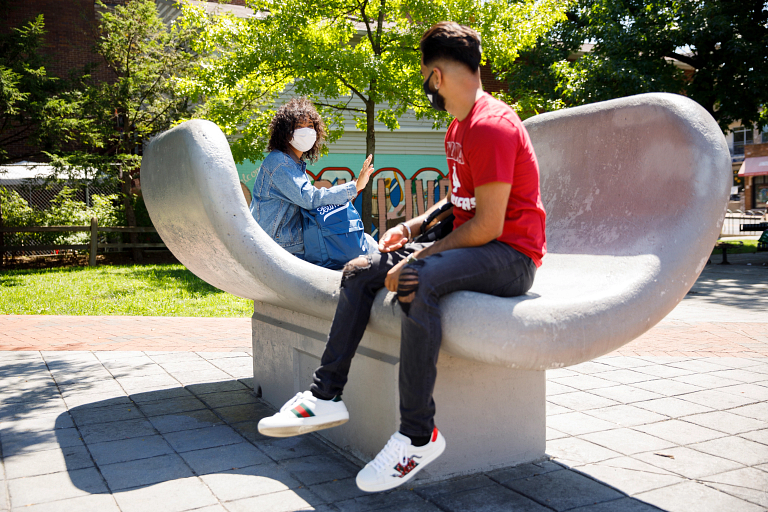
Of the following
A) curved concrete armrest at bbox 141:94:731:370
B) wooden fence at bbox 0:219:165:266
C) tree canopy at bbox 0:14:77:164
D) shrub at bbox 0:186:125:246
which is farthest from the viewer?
shrub at bbox 0:186:125:246

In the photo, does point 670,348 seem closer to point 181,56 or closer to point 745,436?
point 745,436

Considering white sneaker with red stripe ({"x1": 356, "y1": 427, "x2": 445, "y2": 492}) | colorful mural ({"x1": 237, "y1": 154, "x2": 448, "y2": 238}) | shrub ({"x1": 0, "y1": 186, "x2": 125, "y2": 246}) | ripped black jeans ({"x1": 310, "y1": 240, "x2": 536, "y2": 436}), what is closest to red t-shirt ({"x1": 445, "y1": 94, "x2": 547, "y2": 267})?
ripped black jeans ({"x1": 310, "y1": 240, "x2": 536, "y2": 436})

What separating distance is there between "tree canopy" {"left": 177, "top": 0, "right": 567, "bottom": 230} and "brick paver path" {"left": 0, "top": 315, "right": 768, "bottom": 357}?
5.75m

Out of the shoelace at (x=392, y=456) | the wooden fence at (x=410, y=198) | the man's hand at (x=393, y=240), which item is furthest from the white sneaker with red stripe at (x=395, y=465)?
the wooden fence at (x=410, y=198)

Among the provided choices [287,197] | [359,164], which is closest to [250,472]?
[287,197]

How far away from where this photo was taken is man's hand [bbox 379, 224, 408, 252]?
293 centimetres

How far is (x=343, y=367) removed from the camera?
104 inches

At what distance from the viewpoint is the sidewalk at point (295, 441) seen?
8.97ft

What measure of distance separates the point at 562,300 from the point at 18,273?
46.2 feet

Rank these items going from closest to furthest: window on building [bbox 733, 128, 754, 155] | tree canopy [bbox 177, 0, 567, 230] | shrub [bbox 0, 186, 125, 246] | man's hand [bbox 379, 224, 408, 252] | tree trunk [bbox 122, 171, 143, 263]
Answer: man's hand [bbox 379, 224, 408, 252]
tree canopy [bbox 177, 0, 567, 230]
shrub [bbox 0, 186, 125, 246]
tree trunk [bbox 122, 171, 143, 263]
window on building [bbox 733, 128, 754, 155]

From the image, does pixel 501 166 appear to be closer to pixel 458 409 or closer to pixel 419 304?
pixel 419 304

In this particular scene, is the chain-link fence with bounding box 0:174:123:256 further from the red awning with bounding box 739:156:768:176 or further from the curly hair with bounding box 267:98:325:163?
the red awning with bounding box 739:156:768:176

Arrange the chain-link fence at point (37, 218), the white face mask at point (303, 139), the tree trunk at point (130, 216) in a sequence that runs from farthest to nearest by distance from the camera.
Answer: the tree trunk at point (130, 216)
the chain-link fence at point (37, 218)
the white face mask at point (303, 139)

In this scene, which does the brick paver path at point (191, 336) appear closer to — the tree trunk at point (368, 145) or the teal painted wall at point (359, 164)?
the tree trunk at point (368, 145)
